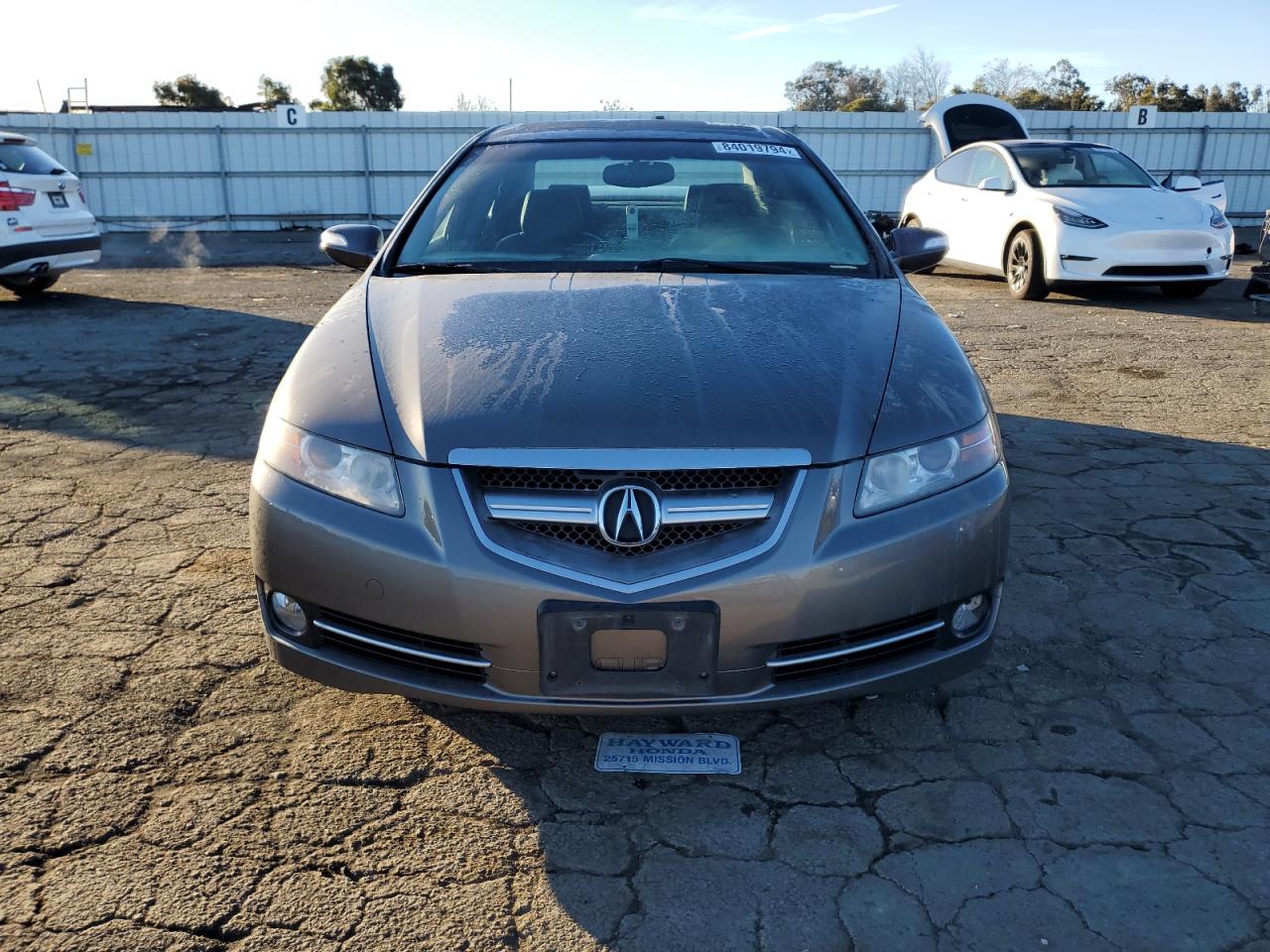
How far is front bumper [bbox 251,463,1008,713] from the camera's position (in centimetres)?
200

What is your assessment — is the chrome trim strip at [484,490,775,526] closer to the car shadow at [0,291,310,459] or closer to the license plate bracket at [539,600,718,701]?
the license plate bracket at [539,600,718,701]

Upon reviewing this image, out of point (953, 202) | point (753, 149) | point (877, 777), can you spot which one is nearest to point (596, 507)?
point (877, 777)

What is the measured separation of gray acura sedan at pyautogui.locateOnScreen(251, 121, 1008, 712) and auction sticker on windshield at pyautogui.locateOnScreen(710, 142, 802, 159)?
4.00 feet

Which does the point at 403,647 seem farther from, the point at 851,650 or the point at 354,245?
the point at 354,245

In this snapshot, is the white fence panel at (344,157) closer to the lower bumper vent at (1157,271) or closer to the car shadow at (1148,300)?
the car shadow at (1148,300)

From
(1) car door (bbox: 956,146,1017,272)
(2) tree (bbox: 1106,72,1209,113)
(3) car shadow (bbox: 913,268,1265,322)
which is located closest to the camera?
(3) car shadow (bbox: 913,268,1265,322)

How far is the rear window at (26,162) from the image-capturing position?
8734 millimetres

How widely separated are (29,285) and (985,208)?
31.3 feet

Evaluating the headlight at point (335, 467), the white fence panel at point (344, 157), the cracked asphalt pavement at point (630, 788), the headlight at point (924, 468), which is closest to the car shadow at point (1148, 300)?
the cracked asphalt pavement at point (630, 788)

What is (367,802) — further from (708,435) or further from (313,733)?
(708,435)

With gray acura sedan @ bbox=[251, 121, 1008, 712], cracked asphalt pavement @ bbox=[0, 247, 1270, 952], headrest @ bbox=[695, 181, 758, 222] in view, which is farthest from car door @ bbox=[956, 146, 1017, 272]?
gray acura sedan @ bbox=[251, 121, 1008, 712]

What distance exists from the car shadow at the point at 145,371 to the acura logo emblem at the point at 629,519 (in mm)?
3179

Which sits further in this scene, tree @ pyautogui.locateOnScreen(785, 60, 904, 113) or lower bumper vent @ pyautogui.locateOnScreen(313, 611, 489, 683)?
tree @ pyautogui.locateOnScreen(785, 60, 904, 113)

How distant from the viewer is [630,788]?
90.1 inches
